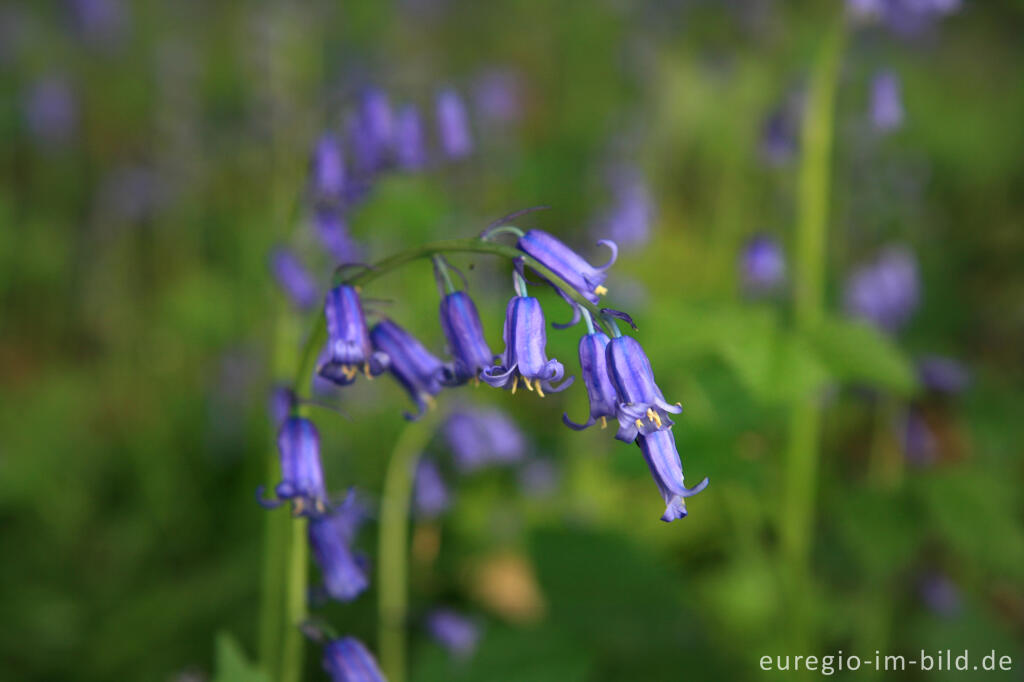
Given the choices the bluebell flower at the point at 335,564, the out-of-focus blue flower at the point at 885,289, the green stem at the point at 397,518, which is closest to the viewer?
the bluebell flower at the point at 335,564

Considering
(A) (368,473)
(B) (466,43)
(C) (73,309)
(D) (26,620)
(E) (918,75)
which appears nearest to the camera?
(D) (26,620)

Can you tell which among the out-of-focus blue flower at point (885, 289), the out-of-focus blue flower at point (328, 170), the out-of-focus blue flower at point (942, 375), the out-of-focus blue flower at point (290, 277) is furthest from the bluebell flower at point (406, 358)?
the out-of-focus blue flower at point (885, 289)

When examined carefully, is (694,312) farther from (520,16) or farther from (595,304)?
(520,16)

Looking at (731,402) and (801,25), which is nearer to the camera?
(731,402)

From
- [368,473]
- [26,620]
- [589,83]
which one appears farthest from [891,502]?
[589,83]

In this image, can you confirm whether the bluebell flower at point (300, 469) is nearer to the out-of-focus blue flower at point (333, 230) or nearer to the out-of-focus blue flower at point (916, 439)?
the out-of-focus blue flower at point (333, 230)

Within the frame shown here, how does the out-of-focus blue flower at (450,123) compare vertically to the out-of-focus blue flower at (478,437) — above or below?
above
